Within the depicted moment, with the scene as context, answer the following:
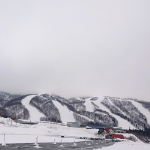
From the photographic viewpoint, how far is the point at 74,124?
180 metres

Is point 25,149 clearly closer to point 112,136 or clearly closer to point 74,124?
point 112,136

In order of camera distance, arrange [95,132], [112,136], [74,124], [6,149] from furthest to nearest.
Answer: [74,124]
[95,132]
[112,136]
[6,149]

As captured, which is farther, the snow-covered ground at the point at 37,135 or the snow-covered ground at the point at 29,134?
the snow-covered ground at the point at 29,134

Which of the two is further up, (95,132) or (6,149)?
(6,149)

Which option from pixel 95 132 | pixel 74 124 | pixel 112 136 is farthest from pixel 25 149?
pixel 74 124

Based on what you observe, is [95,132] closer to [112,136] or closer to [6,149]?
[112,136]

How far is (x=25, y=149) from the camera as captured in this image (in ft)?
85.8

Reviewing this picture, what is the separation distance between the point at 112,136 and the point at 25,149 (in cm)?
8637

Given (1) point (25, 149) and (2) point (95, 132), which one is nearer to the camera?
(1) point (25, 149)

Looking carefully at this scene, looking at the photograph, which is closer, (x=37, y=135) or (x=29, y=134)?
(x=37, y=135)

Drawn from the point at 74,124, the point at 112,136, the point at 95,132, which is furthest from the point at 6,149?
the point at 74,124

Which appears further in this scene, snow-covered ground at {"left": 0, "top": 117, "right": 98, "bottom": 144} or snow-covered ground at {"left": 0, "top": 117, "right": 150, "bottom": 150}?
snow-covered ground at {"left": 0, "top": 117, "right": 98, "bottom": 144}

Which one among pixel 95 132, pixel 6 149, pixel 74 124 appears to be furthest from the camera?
pixel 74 124

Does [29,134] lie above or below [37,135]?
above
